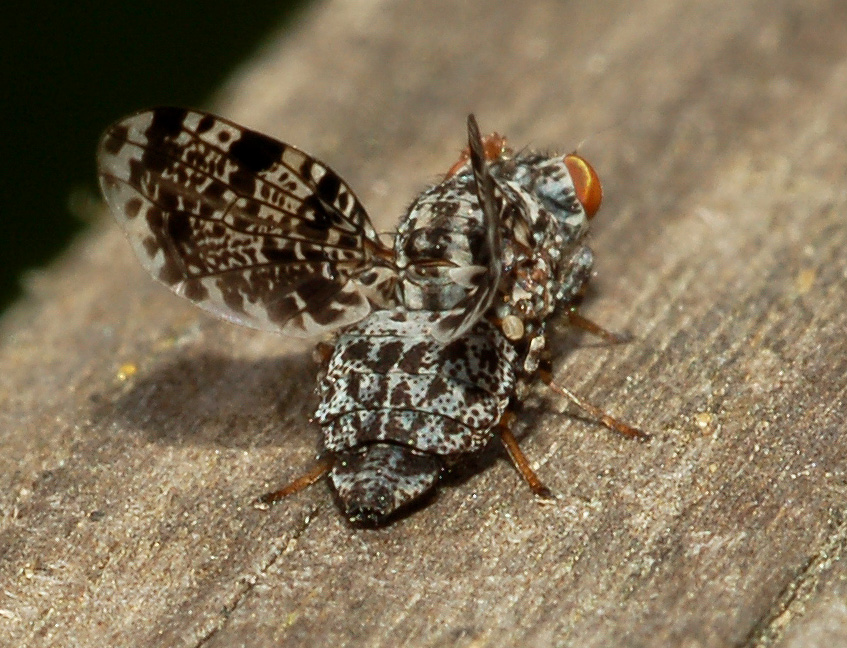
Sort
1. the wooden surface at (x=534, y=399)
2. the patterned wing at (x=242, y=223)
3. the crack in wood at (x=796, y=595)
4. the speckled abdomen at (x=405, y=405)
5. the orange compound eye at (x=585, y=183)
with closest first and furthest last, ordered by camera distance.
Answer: the crack in wood at (x=796, y=595) → the wooden surface at (x=534, y=399) → the speckled abdomen at (x=405, y=405) → the patterned wing at (x=242, y=223) → the orange compound eye at (x=585, y=183)

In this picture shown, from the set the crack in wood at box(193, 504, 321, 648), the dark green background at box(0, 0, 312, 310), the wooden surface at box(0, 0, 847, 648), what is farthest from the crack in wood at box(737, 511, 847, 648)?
the dark green background at box(0, 0, 312, 310)

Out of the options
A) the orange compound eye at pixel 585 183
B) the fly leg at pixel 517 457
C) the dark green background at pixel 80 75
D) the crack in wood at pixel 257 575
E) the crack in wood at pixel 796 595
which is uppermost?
the orange compound eye at pixel 585 183

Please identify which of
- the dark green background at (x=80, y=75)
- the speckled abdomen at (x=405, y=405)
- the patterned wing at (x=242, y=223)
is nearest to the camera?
the speckled abdomen at (x=405, y=405)

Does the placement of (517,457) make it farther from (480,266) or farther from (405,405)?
(480,266)

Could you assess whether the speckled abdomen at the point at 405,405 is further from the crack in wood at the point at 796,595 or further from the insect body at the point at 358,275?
the crack in wood at the point at 796,595

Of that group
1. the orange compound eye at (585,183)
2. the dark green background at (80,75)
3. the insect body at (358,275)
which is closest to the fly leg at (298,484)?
the insect body at (358,275)

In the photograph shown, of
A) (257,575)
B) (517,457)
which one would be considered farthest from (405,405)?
(257,575)
